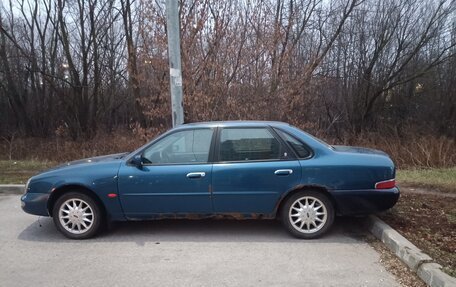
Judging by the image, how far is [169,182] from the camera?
4.98 m

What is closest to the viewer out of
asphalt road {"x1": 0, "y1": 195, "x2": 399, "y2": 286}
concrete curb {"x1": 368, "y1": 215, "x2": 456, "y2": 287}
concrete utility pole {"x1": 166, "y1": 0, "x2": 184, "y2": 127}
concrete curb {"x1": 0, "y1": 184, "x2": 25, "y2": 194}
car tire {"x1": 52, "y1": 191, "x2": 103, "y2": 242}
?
concrete curb {"x1": 368, "y1": 215, "x2": 456, "y2": 287}

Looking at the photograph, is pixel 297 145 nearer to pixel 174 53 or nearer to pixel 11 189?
pixel 174 53

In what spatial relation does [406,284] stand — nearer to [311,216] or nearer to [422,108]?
[311,216]

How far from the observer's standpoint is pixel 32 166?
37.0 ft

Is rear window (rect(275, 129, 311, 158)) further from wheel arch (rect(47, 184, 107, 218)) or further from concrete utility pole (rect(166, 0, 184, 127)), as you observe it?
concrete utility pole (rect(166, 0, 184, 127))

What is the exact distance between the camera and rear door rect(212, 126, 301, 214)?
4906 mm

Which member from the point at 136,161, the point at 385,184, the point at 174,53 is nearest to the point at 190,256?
the point at 136,161

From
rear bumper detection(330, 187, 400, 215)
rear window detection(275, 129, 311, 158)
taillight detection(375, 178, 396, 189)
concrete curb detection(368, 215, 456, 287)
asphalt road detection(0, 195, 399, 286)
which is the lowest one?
asphalt road detection(0, 195, 399, 286)

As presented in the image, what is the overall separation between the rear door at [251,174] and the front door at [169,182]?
0.17 m

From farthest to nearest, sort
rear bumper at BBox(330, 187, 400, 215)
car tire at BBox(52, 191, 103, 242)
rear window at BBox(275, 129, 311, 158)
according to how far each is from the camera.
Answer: car tire at BBox(52, 191, 103, 242) → rear window at BBox(275, 129, 311, 158) → rear bumper at BBox(330, 187, 400, 215)

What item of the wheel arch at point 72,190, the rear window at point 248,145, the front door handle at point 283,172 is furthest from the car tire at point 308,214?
the wheel arch at point 72,190

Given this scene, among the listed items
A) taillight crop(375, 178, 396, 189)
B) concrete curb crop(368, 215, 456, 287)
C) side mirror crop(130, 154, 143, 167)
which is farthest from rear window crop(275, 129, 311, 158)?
side mirror crop(130, 154, 143, 167)

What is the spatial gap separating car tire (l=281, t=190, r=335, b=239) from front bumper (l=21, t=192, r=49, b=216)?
10.4ft

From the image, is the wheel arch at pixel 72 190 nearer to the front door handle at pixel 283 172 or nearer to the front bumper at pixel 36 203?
the front bumper at pixel 36 203
